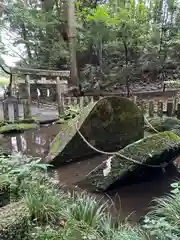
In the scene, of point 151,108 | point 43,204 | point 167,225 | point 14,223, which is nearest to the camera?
point 167,225

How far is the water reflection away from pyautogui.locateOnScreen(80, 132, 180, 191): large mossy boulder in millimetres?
1935

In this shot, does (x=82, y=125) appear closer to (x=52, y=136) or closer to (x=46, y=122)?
(x=52, y=136)

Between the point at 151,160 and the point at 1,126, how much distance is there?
5.89 meters

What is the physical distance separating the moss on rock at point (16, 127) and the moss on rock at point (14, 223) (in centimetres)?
596

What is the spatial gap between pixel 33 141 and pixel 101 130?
7.21 ft

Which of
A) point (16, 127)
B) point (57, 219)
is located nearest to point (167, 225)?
point (57, 219)

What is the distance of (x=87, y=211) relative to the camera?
2.61 meters

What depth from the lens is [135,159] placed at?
4.29 m

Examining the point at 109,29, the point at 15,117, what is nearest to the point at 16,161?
the point at 15,117

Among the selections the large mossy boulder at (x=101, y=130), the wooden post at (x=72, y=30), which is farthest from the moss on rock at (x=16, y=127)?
the wooden post at (x=72, y=30)

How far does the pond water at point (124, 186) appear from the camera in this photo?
3.65 metres

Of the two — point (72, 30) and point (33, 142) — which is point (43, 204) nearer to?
point (33, 142)

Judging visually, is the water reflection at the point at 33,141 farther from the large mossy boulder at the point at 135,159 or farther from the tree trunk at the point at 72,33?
the tree trunk at the point at 72,33

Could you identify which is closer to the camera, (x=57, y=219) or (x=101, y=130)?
(x=57, y=219)
